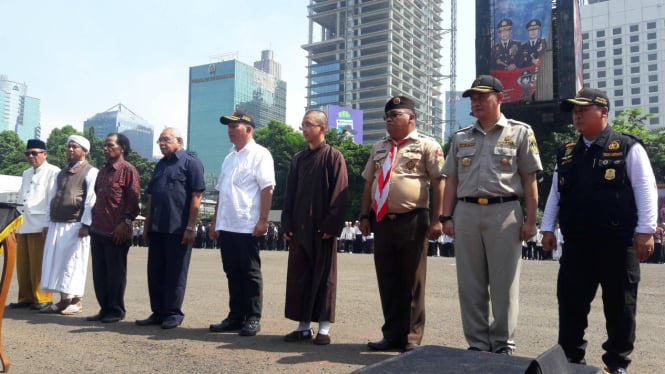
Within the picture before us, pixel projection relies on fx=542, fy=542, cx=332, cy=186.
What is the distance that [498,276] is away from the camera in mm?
3918

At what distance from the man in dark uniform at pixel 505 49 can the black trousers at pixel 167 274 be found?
31.6 meters

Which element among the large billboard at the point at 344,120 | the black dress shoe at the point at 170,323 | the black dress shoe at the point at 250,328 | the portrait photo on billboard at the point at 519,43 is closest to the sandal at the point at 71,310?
Answer: the black dress shoe at the point at 170,323

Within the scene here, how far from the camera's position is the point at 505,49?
111 feet

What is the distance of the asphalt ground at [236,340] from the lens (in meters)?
3.89

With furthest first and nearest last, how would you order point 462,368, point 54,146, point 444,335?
point 54,146
point 444,335
point 462,368

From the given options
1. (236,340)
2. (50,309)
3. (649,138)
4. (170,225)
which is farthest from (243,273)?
(649,138)

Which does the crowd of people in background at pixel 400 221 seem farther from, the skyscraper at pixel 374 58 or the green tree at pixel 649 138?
the skyscraper at pixel 374 58

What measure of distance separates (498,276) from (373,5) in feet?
439

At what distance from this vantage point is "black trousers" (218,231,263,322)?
17.0 ft

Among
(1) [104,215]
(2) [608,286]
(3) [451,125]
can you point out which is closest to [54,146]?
(1) [104,215]

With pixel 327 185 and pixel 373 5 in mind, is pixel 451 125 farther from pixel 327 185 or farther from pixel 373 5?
pixel 327 185

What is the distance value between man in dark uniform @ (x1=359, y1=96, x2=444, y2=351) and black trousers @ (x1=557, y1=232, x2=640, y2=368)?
104 cm

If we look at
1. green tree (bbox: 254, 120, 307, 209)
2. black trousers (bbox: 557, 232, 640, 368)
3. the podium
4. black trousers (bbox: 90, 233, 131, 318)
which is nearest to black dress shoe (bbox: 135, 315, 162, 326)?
black trousers (bbox: 90, 233, 131, 318)

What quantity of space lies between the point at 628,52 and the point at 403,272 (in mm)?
153033
